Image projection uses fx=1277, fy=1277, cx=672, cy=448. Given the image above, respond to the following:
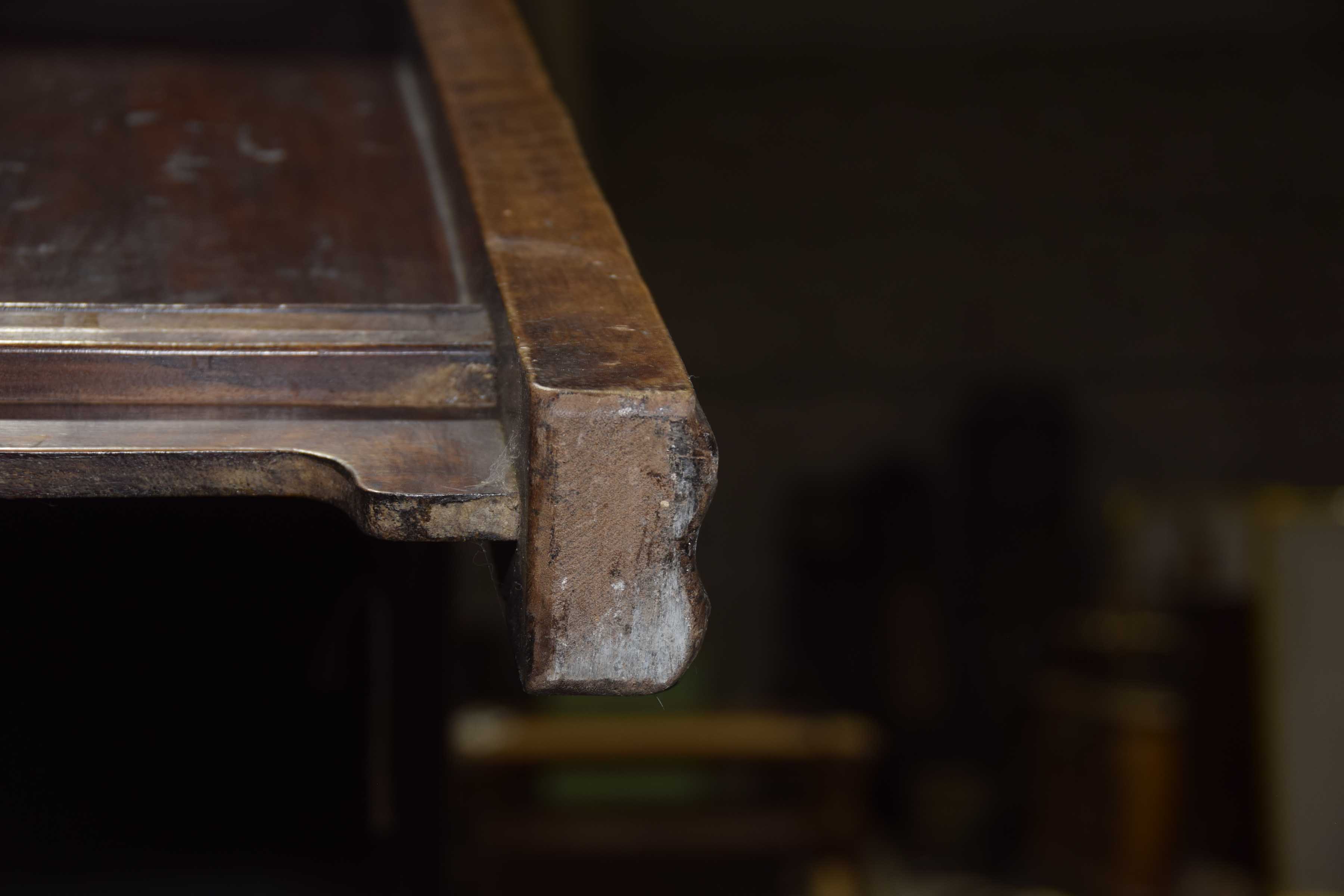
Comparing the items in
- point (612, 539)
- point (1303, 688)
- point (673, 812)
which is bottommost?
point (673, 812)

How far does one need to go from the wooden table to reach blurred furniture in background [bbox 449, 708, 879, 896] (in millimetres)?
2982

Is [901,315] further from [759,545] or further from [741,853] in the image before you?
[741,853]

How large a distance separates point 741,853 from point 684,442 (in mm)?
3609

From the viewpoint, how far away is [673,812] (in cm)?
409

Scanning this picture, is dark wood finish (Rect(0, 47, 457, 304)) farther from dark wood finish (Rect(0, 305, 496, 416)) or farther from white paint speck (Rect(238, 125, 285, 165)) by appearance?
dark wood finish (Rect(0, 305, 496, 416))

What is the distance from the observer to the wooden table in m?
0.51

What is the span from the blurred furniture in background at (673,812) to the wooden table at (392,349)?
2.98 meters

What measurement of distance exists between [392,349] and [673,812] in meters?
3.68

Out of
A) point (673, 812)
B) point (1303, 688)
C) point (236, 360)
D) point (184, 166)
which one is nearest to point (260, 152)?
point (184, 166)

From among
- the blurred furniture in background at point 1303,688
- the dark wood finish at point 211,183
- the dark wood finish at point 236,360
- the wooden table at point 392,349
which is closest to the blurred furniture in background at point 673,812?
the blurred furniture in background at point 1303,688

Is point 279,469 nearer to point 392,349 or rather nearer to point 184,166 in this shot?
point 392,349

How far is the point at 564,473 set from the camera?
0.51 m

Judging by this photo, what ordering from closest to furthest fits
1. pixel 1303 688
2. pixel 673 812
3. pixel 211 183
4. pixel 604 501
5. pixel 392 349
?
pixel 604 501 → pixel 392 349 → pixel 211 183 → pixel 673 812 → pixel 1303 688

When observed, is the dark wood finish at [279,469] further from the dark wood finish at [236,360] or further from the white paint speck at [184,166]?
the white paint speck at [184,166]
